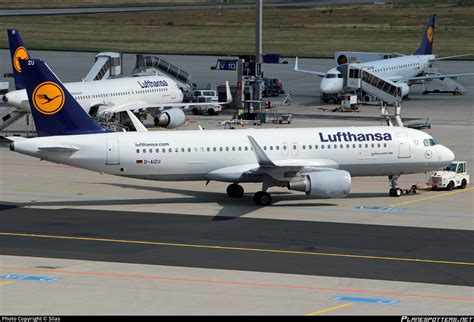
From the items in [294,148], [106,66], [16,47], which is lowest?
[294,148]

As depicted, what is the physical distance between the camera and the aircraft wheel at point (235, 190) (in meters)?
57.9

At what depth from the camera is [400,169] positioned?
5822 cm

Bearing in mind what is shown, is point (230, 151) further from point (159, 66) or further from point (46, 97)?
point (159, 66)

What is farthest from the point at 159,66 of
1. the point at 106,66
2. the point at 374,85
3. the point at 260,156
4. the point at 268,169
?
the point at 260,156

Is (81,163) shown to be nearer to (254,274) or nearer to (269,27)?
(254,274)

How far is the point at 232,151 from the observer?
2219 inches

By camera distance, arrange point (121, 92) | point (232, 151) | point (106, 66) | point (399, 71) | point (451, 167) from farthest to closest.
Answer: point (399, 71) → point (106, 66) → point (121, 92) → point (451, 167) → point (232, 151)

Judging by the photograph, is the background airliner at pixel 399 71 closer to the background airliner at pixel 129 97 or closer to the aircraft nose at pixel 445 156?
the background airliner at pixel 129 97

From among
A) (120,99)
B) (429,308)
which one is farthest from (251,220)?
(120,99)

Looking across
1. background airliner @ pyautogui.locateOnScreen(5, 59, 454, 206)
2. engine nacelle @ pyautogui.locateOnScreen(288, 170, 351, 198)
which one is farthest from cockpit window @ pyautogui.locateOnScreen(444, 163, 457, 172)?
engine nacelle @ pyautogui.locateOnScreen(288, 170, 351, 198)

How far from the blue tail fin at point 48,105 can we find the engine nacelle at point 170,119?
3347cm

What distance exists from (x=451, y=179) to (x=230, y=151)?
13.5m

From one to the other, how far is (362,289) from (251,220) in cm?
1500

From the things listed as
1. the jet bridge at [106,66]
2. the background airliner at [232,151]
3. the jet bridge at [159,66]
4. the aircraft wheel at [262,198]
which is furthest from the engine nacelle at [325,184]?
the jet bridge at [159,66]
